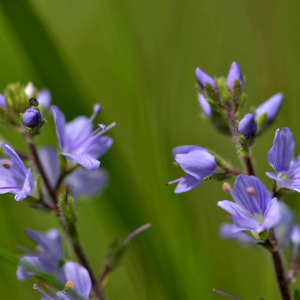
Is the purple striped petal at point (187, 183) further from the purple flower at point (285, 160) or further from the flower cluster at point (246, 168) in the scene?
the purple flower at point (285, 160)

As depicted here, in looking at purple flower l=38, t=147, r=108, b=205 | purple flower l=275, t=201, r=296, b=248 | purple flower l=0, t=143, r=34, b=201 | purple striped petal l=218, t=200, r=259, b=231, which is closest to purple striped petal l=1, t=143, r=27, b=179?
purple flower l=0, t=143, r=34, b=201

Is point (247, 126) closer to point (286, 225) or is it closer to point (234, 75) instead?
point (234, 75)

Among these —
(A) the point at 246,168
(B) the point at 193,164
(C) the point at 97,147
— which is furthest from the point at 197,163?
(C) the point at 97,147

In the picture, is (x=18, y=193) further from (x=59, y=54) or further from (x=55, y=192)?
(x=59, y=54)

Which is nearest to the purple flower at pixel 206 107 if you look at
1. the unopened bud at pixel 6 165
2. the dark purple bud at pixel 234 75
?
the dark purple bud at pixel 234 75

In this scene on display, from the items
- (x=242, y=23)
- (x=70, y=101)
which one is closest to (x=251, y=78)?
(x=242, y=23)

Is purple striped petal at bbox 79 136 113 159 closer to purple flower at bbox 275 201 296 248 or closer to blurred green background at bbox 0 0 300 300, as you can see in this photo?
blurred green background at bbox 0 0 300 300
